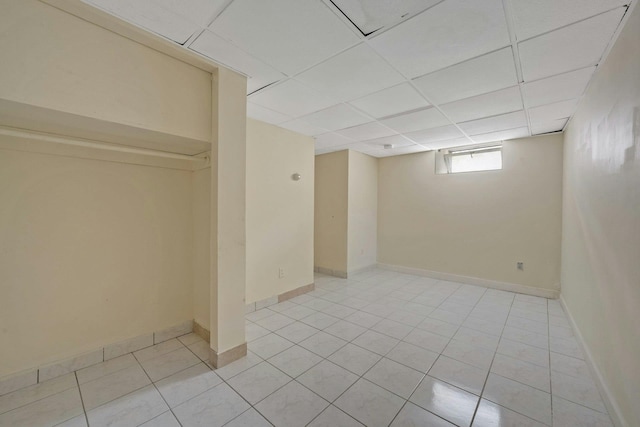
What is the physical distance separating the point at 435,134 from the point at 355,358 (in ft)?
10.8

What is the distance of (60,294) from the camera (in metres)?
2.00

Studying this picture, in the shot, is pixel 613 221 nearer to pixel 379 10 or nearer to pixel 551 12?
pixel 551 12

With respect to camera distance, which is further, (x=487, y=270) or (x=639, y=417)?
(x=487, y=270)

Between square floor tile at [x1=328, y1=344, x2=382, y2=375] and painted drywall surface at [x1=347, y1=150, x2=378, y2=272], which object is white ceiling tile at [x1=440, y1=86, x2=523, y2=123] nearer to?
painted drywall surface at [x1=347, y1=150, x2=378, y2=272]

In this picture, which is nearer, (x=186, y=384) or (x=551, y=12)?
(x=551, y=12)

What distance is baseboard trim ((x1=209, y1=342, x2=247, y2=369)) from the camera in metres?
2.11

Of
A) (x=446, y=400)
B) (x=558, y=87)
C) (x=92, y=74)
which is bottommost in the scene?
(x=446, y=400)

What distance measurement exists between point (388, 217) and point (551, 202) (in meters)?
2.64

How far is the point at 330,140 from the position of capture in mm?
4242

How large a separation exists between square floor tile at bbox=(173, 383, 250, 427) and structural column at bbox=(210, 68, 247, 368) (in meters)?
0.33

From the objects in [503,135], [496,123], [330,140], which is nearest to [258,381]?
[330,140]

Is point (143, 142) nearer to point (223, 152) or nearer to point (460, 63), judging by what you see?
point (223, 152)

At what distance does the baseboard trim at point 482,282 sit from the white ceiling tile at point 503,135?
2.35 metres

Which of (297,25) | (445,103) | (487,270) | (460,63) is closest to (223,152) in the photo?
(297,25)
